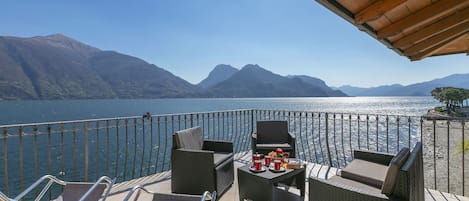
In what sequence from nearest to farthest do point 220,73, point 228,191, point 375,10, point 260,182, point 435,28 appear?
point 375,10 < point 435,28 < point 260,182 < point 228,191 < point 220,73

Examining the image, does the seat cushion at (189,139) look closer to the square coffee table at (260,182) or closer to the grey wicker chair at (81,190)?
the square coffee table at (260,182)

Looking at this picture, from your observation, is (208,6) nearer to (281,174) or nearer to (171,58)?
(281,174)

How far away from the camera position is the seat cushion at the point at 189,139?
3440 millimetres

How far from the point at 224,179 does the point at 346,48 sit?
58.9 ft

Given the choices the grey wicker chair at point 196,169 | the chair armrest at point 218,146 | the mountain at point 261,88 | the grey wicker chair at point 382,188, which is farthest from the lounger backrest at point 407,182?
the mountain at point 261,88

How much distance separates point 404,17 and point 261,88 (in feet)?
306

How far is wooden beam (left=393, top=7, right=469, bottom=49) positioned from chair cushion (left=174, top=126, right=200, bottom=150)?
2786 millimetres

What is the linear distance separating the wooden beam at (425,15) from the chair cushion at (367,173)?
139cm

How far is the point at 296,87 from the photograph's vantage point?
98.0 m

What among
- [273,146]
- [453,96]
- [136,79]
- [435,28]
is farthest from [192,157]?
[136,79]

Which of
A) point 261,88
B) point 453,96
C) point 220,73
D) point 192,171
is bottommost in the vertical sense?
point 192,171

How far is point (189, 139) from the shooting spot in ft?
12.1

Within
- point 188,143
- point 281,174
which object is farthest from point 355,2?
point 188,143

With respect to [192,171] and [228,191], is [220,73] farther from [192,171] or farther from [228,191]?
[192,171]
